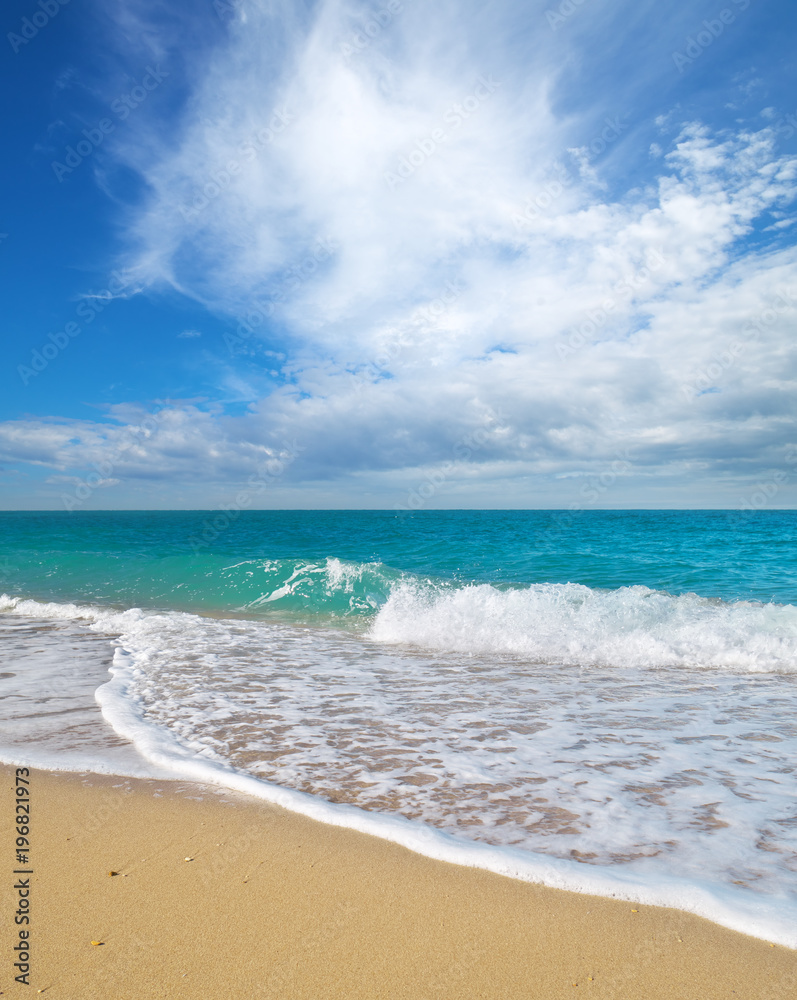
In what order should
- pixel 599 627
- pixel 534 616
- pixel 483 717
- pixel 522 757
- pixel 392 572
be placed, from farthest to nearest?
1. pixel 392 572
2. pixel 534 616
3. pixel 599 627
4. pixel 483 717
5. pixel 522 757

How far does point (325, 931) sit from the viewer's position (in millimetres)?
2402

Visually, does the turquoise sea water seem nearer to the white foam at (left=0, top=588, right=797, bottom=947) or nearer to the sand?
the white foam at (left=0, top=588, right=797, bottom=947)

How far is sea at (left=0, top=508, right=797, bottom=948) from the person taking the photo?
3133 mm

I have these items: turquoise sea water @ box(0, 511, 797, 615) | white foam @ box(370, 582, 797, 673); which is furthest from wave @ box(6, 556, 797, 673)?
turquoise sea water @ box(0, 511, 797, 615)

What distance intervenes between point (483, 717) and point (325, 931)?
342cm

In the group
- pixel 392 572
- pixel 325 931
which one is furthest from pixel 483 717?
pixel 392 572

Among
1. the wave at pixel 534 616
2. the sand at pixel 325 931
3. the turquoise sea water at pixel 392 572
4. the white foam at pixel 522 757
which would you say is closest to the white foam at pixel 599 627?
the wave at pixel 534 616

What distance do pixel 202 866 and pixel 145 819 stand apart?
0.73m

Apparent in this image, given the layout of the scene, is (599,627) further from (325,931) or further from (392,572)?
(325,931)

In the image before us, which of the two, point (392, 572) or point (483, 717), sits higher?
point (392, 572)

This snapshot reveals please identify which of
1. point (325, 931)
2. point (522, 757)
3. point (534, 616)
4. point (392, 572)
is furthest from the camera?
point (392, 572)

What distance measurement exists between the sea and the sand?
0.21m

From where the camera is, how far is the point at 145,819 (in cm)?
340

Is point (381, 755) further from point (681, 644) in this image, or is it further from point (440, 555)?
point (440, 555)
